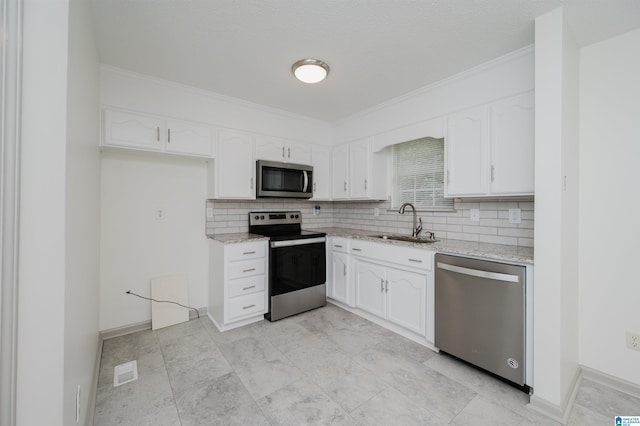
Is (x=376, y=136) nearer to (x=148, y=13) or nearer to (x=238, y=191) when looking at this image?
(x=238, y=191)

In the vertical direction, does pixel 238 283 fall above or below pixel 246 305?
above

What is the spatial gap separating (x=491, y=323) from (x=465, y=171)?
1.22m

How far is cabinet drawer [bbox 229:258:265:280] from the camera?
273cm

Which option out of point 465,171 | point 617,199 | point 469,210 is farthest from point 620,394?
point 465,171

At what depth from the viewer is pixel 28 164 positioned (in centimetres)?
91

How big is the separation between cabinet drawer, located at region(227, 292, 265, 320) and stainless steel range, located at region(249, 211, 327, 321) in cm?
11

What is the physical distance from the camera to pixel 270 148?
3.27 metres

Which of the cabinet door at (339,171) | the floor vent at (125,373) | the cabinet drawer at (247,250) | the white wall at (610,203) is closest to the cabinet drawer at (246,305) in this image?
the cabinet drawer at (247,250)

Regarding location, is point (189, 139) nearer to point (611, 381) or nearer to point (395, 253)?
point (395, 253)

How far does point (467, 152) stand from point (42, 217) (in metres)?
2.69

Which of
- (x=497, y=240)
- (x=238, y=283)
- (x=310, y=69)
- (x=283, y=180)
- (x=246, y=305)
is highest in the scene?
(x=310, y=69)

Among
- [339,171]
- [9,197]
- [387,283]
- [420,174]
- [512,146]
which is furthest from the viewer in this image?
[339,171]

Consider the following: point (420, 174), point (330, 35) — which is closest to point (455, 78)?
point (420, 174)

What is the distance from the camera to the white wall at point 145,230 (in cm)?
259
